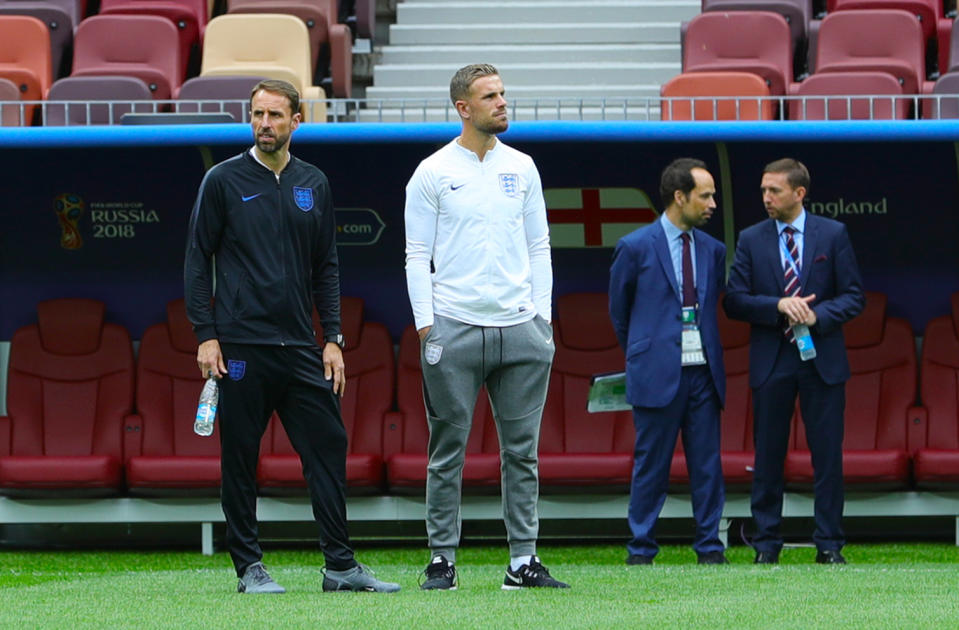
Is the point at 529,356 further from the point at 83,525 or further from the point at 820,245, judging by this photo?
the point at 83,525

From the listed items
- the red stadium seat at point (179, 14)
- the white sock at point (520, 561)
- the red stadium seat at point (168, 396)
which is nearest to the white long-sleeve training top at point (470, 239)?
the white sock at point (520, 561)

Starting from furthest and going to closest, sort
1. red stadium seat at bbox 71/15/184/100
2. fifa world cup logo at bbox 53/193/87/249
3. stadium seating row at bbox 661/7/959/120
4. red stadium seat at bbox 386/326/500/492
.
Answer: red stadium seat at bbox 71/15/184/100 < stadium seating row at bbox 661/7/959/120 < fifa world cup logo at bbox 53/193/87/249 < red stadium seat at bbox 386/326/500/492

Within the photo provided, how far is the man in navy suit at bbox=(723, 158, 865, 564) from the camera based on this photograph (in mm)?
6898

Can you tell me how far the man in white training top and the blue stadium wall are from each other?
9.46 ft

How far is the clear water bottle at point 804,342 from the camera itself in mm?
6793

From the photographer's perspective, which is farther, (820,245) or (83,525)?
(83,525)

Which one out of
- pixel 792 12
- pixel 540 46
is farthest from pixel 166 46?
pixel 792 12

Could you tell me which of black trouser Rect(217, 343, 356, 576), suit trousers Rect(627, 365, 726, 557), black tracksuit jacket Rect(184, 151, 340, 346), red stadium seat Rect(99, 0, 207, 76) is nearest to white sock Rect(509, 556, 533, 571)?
black trouser Rect(217, 343, 356, 576)

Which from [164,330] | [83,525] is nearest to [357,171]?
[164,330]

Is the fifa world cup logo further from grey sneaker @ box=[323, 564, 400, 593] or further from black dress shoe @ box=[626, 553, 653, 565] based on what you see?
grey sneaker @ box=[323, 564, 400, 593]

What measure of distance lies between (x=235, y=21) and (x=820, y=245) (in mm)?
5293

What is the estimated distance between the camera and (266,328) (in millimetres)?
5391

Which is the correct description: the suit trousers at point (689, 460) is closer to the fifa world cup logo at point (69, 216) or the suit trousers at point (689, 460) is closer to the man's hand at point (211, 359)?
the man's hand at point (211, 359)

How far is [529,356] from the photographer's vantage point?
5434 mm
